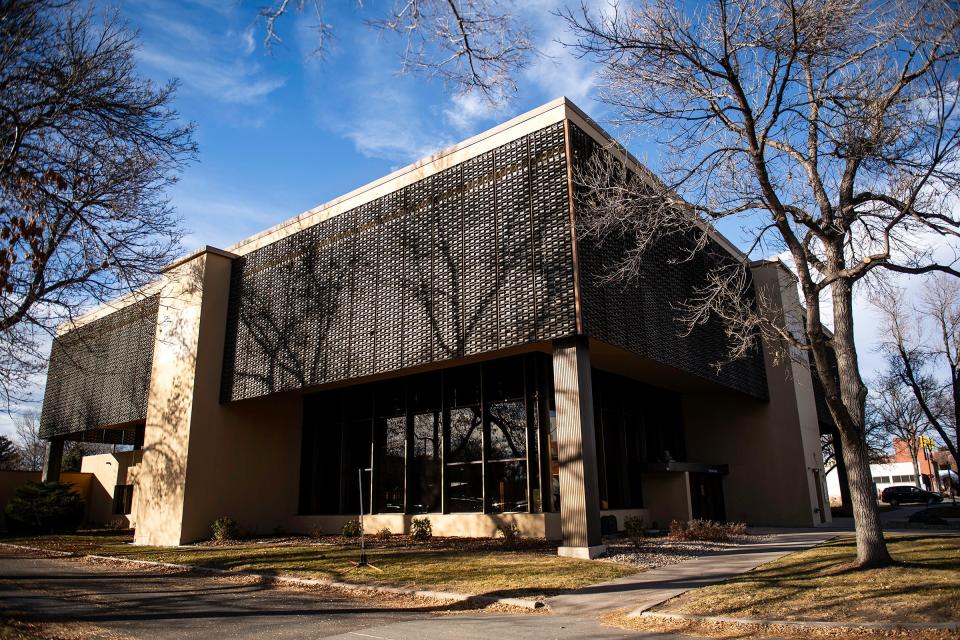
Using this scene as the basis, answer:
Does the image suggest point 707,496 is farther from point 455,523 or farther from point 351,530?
point 351,530

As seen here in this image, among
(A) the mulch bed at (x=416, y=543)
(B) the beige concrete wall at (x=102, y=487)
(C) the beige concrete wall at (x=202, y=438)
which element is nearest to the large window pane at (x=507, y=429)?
(A) the mulch bed at (x=416, y=543)

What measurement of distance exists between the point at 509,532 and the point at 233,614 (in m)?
7.59

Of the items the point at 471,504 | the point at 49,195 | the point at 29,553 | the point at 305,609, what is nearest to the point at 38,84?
the point at 49,195

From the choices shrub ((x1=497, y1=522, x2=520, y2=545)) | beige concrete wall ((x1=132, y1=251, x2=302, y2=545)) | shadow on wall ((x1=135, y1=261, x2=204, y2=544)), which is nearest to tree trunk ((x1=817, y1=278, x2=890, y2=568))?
shrub ((x1=497, y1=522, x2=520, y2=545))

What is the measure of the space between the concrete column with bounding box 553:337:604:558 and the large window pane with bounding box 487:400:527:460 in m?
3.68

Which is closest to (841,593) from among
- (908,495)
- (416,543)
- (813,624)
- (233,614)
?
(813,624)

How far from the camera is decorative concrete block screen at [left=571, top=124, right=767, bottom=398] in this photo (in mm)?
14953

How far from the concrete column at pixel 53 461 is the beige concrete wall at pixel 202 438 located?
12.4 m

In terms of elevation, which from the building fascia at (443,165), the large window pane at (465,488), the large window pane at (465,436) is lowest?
the large window pane at (465,488)

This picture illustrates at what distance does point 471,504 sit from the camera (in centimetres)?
1864

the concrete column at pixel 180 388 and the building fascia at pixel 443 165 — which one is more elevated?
the building fascia at pixel 443 165

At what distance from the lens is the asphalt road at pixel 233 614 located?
8.29 meters

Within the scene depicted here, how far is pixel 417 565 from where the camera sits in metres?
13.5

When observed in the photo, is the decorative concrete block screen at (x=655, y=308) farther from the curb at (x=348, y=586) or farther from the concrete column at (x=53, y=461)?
the concrete column at (x=53, y=461)
